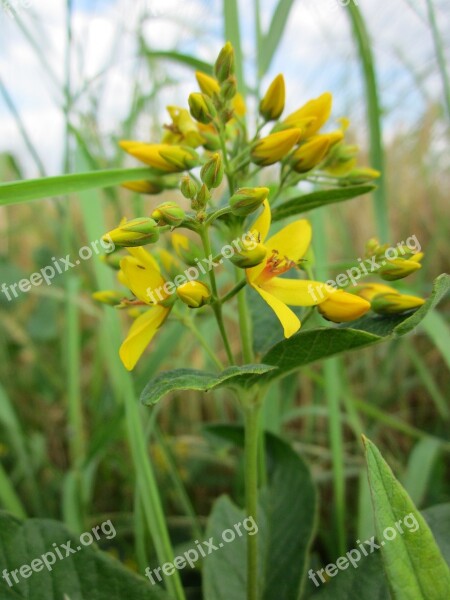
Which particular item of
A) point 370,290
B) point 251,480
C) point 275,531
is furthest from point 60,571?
point 370,290

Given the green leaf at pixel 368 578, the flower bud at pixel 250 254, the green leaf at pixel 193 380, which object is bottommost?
the green leaf at pixel 368 578

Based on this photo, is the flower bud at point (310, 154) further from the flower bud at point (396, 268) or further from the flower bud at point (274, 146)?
the flower bud at point (396, 268)

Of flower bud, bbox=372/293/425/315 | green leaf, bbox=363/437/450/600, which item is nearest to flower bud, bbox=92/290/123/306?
flower bud, bbox=372/293/425/315

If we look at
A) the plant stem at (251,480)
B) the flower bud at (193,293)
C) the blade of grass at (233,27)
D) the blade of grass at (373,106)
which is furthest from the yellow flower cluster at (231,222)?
the blade of grass at (373,106)

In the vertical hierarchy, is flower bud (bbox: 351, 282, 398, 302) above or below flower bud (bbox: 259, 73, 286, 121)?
below

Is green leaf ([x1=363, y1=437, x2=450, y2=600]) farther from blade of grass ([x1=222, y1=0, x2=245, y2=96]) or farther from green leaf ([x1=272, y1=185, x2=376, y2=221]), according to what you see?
blade of grass ([x1=222, y1=0, x2=245, y2=96])

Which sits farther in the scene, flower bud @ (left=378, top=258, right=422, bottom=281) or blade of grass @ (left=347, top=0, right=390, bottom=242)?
blade of grass @ (left=347, top=0, right=390, bottom=242)

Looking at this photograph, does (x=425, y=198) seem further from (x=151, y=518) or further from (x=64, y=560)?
(x=64, y=560)
